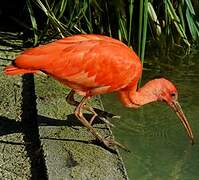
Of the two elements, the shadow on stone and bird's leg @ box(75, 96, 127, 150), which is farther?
bird's leg @ box(75, 96, 127, 150)

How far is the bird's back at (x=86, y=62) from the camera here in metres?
3.97

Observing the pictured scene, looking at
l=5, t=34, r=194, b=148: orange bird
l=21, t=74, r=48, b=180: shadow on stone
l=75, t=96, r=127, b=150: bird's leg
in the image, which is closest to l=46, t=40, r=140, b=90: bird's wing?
l=5, t=34, r=194, b=148: orange bird

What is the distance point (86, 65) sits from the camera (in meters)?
4.09

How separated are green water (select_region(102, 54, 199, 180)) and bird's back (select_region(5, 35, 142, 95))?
443 millimetres

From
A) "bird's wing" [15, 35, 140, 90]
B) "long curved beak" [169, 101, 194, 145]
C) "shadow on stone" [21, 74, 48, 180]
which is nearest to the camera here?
"shadow on stone" [21, 74, 48, 180]

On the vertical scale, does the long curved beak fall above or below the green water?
above

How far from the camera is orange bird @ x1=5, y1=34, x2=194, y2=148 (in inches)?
156

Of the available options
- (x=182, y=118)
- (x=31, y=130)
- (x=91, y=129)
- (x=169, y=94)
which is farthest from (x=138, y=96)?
(x=31, y=130)

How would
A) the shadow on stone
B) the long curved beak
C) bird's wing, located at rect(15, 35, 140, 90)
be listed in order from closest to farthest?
the shadow on stone
bird's wing, located at rect(15, 35, 140, 90)
the long curved beak

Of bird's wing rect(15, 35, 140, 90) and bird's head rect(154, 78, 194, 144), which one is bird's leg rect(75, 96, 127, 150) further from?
bird's head rect(154, 78, 194, 144)

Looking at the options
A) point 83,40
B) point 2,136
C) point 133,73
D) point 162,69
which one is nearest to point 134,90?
point 133,73

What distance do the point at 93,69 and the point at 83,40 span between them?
195mm

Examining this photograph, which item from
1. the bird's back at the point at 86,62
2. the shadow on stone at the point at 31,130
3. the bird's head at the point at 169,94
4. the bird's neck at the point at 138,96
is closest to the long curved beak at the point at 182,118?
the bird's head at the point at 169,94

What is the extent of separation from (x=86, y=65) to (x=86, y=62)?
0.02 meters
